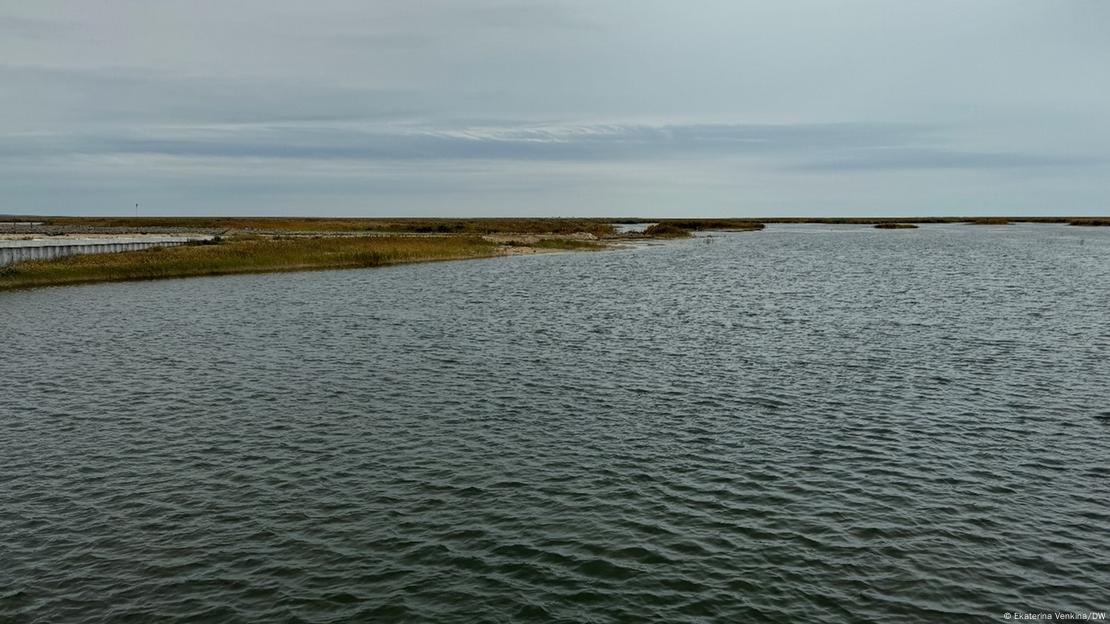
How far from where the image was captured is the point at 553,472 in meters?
21.4

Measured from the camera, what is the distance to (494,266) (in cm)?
9994

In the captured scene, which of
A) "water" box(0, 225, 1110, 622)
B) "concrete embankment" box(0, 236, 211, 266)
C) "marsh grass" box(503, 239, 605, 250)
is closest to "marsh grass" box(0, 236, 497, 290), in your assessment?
"concrete embankment" box(0, 236, 211, 266)

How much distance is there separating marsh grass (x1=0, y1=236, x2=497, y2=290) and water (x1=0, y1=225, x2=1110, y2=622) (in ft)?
97.4

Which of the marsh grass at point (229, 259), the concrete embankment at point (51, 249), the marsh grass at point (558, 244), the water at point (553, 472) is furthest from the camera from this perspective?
the marsh grass at point (558, 244)

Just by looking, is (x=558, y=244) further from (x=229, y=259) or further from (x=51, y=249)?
(x=51, y=249)

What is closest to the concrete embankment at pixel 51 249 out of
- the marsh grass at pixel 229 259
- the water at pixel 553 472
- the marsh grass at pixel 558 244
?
the marsh grass at pixel 229 259

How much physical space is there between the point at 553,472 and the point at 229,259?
76044 millimetres

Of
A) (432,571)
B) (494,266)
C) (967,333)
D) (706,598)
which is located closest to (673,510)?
(706,598)

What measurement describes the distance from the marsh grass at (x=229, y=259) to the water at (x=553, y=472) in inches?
1169

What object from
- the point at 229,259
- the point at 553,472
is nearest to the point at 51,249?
the point at 229,259

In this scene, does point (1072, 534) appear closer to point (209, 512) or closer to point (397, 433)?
point (397, 433)

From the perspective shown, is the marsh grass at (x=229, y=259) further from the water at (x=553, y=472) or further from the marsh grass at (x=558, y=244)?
the water at (x=553, y=472)

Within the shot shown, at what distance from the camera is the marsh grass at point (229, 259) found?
70875 mm

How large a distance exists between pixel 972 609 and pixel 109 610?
635 inches
